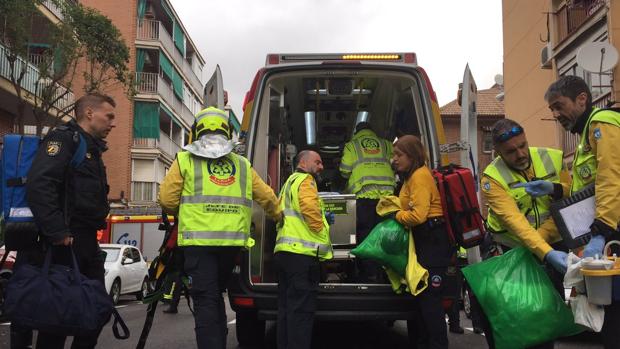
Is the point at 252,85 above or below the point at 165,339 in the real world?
above

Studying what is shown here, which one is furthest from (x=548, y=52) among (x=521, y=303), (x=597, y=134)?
(x=521, y=303)

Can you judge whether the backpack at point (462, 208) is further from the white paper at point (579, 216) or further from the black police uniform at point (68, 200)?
the black police uniform at point (68, 200)

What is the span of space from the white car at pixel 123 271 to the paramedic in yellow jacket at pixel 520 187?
1059 cm

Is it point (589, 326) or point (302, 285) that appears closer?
point (589, 326)

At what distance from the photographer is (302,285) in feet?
14.9

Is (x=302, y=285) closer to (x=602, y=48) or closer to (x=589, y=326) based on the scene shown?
(x=589, y=326)

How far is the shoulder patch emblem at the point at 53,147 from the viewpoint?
12.1 ft

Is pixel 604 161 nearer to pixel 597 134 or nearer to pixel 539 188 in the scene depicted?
pixel 597 134

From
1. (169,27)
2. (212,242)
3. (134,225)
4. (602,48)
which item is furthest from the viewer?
(169,27)

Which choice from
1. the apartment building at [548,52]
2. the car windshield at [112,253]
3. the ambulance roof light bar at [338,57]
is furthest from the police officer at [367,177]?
the car windshield at [112,253]

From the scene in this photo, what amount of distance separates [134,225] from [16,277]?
771 inches

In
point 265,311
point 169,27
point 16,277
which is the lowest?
point 265,311

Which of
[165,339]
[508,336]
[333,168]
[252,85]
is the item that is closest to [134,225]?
[333,168]

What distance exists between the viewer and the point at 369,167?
20.7ft
